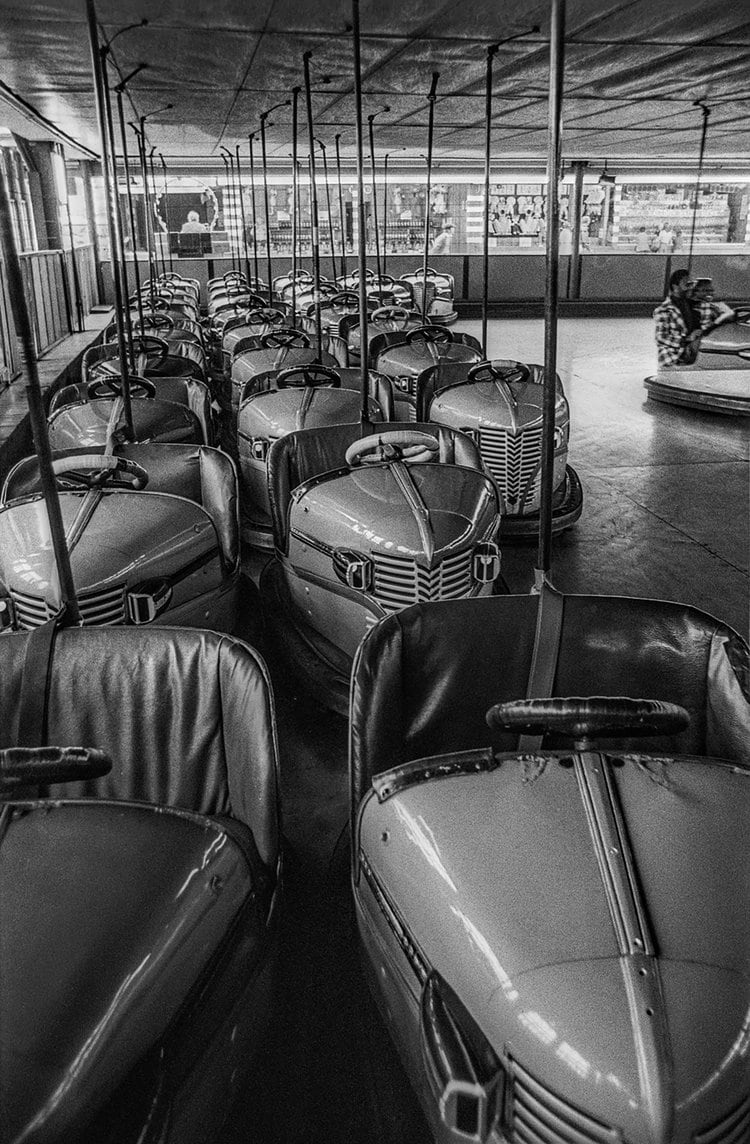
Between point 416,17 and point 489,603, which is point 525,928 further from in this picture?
point 416,17

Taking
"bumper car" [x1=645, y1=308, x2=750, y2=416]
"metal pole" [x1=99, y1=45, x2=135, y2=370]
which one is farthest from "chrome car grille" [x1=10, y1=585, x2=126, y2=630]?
"bumper car" [x1=645, y1=308, x2=750, y2=416]

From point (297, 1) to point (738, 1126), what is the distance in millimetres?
3504

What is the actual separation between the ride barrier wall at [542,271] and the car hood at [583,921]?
12.5 metres

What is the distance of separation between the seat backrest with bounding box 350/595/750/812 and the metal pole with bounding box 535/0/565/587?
0.11 meters

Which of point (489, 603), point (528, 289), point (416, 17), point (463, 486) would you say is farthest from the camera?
point (528, 289)

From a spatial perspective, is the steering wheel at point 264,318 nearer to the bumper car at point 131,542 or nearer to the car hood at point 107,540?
the bumper car at point 131,542

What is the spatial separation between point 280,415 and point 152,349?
136 centimetres

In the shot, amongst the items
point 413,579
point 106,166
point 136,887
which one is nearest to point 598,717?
point 136,887

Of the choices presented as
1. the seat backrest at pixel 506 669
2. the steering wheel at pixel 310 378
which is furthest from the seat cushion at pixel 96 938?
the steering wheel at pixel 310 378

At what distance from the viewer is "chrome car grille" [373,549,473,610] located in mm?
1974

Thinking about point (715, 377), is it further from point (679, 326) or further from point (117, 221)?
point (117, 221)

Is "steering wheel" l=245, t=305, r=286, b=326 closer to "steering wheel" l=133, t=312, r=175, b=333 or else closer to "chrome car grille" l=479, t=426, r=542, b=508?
"steering wheel" l=133, t=312, r=175, b=333

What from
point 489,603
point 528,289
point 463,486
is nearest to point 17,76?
point 463,486

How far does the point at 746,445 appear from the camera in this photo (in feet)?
16.0
